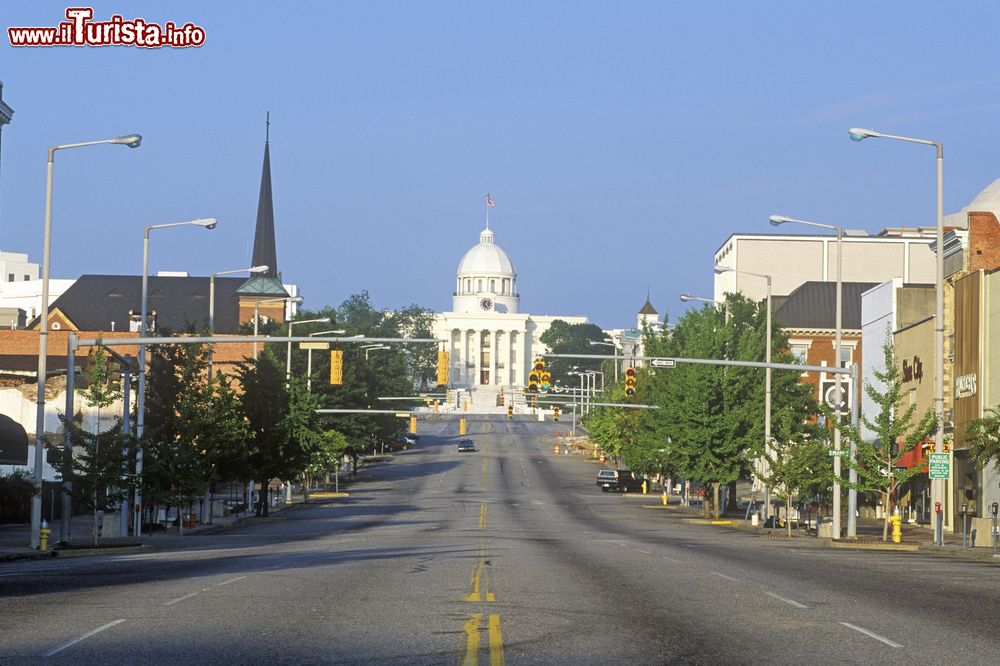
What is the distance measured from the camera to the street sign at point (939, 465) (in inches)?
1605

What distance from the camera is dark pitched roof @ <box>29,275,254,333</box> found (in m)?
161

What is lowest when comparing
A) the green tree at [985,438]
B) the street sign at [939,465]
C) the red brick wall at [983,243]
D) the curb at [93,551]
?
the curb at [93,551]

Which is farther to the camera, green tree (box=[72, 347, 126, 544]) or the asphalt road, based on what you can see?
green tree (box=[72, 347, 126, 544])

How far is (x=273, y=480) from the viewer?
67.5 m

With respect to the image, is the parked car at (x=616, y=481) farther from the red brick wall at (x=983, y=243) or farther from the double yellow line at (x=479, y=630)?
the double yellow line at (x=479, y=630)

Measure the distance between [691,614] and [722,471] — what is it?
4936cm

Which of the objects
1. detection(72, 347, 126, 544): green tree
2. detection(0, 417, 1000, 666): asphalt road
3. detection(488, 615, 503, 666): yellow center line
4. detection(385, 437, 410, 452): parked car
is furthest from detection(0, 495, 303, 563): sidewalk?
detection(385, 437, 410, 452): parked car

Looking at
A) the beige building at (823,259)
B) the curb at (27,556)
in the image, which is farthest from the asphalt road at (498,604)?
the beige building at (823,259)

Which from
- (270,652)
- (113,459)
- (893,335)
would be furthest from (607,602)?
(893,335)

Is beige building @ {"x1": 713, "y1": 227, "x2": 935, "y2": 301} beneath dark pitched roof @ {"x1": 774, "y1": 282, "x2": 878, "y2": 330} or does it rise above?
above

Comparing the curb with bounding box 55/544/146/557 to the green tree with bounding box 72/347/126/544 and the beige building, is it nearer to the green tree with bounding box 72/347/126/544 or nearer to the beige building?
the green tree with bounding box 72/347/126/544

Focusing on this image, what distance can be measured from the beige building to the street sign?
326 feet

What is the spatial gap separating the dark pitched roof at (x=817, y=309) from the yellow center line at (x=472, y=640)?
298 feet

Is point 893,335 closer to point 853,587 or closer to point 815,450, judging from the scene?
point 815,450
